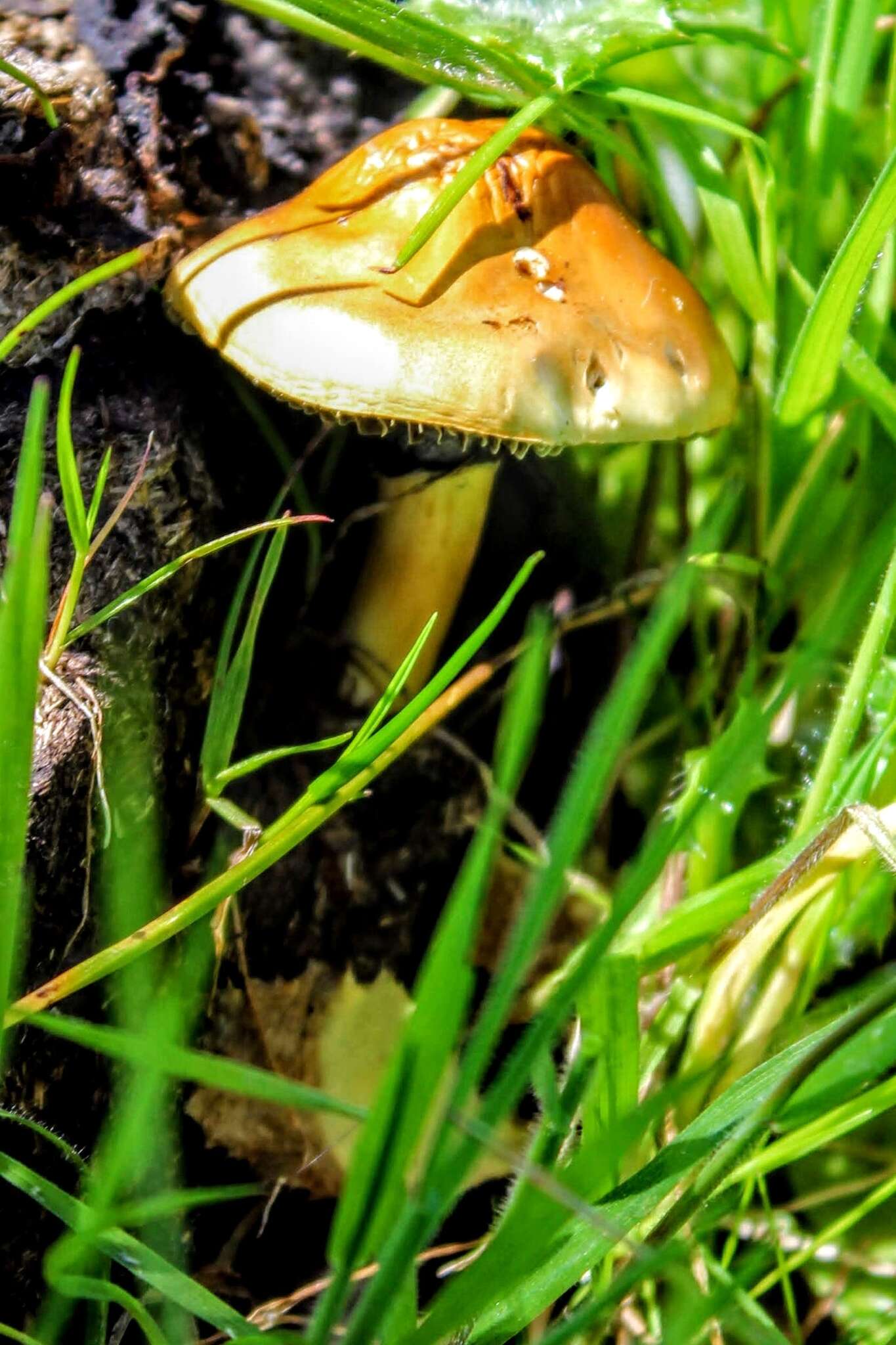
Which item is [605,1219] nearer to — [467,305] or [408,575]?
[467,305]

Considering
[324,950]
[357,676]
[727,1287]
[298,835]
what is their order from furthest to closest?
1. [357,676]
2. [324,950]
3. [298,835]
4. [727,1287]

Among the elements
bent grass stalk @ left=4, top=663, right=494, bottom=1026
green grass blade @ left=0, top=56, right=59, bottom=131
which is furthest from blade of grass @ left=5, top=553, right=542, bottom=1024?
green grass blade @ left=0, top=56, right=59, bottom=131

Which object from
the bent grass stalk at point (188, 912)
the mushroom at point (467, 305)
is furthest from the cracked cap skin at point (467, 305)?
the bent grass stalk at point (188, 912)

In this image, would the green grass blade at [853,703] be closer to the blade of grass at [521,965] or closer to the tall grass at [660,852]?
the tall grass at [660,852]

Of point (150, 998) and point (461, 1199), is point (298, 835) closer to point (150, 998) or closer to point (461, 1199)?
point (150, 998)

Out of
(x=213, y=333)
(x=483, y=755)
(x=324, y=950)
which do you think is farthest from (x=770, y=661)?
(x=213, y=333)

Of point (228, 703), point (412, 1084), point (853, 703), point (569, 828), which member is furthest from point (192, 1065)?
point (853, 703)

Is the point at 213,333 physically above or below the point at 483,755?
above

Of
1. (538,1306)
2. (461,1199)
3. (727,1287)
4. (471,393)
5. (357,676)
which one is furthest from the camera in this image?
(357,676)
